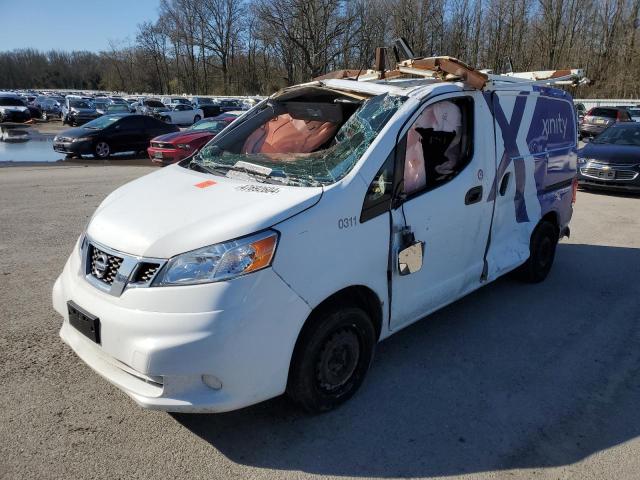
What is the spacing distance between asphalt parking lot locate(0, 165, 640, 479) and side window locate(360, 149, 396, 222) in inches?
48.0

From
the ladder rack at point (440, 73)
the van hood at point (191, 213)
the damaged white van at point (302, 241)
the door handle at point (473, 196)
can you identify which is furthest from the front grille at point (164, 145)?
the door handle at point (473, 196)

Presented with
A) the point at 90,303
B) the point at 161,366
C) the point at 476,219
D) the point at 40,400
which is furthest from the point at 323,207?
the point at 40,400

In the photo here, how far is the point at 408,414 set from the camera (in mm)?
3244

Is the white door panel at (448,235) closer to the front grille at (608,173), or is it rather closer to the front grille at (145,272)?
the front grille at (145,272)

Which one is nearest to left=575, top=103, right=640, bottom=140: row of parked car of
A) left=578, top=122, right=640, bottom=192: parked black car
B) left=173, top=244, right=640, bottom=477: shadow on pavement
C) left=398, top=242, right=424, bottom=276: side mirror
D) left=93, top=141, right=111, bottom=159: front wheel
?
left=578, top=122, right=640, bottom=192: parked black car

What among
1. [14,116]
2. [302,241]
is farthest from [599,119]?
[14,116]

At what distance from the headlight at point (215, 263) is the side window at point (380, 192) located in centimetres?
75

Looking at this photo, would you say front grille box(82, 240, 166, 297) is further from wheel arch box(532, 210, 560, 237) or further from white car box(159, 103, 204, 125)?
white car box(159, 103, 204, 125)

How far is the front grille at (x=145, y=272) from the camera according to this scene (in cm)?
265

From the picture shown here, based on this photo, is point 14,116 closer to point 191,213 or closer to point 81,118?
point 81,118

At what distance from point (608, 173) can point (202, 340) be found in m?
10.8

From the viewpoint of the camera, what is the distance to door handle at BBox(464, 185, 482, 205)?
3.93 meters

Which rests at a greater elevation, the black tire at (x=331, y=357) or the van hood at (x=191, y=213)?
the van hood at (x=191, y=213)

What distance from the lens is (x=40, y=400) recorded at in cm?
325
